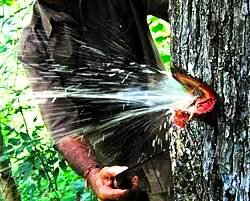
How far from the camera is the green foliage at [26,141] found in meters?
3.07

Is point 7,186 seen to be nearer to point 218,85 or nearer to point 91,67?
point 91,67

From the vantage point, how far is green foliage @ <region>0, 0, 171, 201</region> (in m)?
3.07

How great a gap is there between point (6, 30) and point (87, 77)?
133 cm

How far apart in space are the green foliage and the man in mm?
212

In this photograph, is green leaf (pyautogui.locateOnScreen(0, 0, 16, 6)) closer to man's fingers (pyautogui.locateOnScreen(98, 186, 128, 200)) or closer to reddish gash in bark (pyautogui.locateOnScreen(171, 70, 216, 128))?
man's fingers (pyautogui.locateOnScreen(98, 186, 128, 200))

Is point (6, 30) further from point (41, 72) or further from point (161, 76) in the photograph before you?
point (161, 76)

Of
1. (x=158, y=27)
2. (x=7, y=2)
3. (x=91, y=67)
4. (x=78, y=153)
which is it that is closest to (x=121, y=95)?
(x=91, y=67)

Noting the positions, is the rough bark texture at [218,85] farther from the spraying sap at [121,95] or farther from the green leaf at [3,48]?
the green leaf at [3,48]

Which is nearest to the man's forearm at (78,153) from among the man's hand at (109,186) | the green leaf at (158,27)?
the man's hand at (109,186)

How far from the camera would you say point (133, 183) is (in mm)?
2012

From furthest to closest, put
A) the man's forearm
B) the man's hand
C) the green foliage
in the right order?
the green foliage
the man's forearm
the man's hand

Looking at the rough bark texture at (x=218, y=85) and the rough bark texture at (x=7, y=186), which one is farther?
the rough bark texture at (x=7, y=186)

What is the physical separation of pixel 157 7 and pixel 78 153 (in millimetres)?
657

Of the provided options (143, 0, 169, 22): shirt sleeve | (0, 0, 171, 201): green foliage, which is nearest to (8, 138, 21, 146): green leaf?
(0, 0, 171, 201): green foliage
